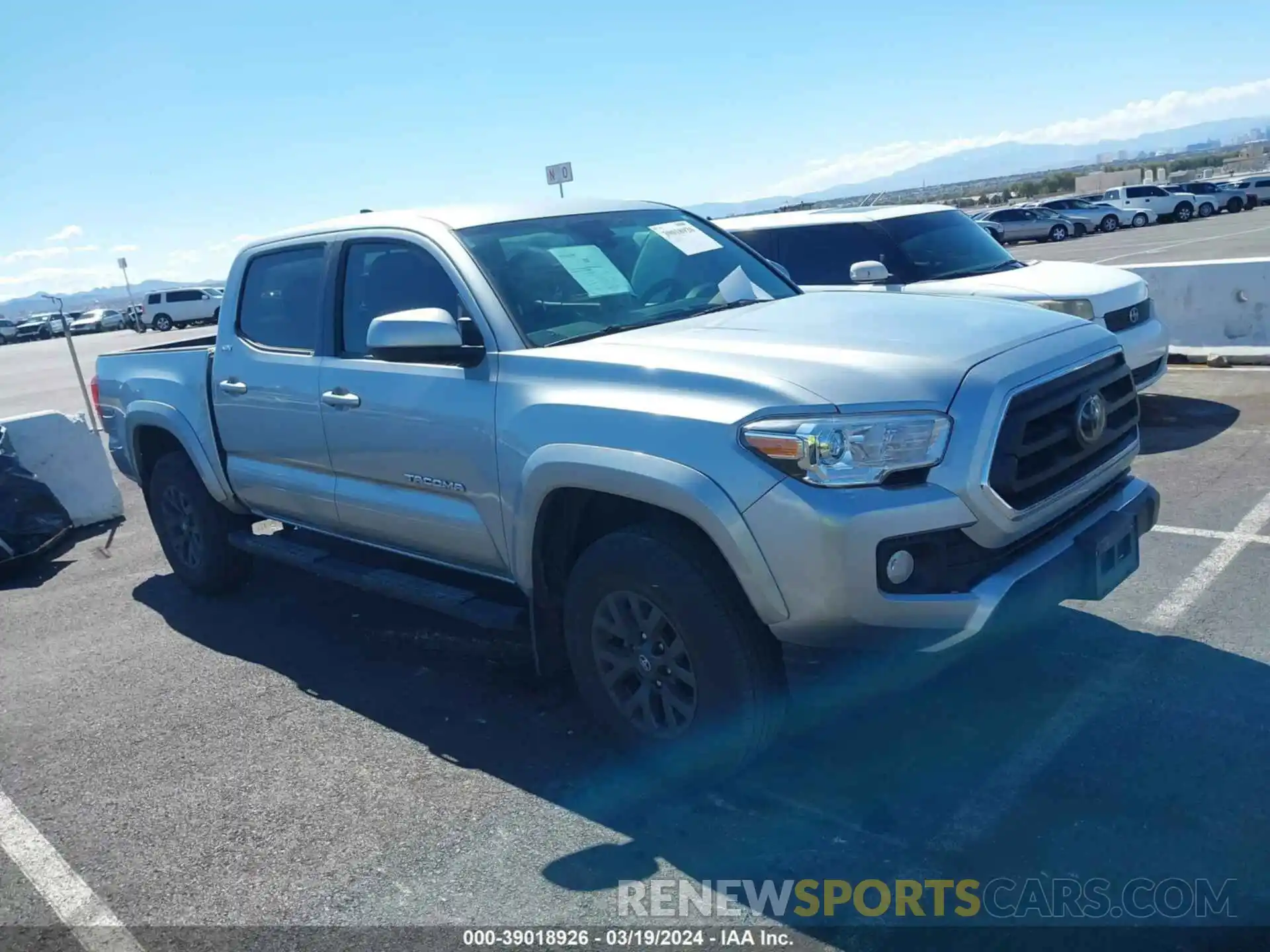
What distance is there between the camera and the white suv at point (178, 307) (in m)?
50.0

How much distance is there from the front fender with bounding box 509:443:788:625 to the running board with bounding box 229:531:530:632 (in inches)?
20.1

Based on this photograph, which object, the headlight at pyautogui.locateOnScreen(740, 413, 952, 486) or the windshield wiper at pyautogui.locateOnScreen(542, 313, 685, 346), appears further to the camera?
the windshield wiper at pyautogui.locateOnScreen(542, 313, 685, 346)

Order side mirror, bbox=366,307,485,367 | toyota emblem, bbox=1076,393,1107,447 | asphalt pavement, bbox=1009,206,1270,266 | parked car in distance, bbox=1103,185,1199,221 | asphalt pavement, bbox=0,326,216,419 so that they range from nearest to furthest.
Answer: toyota emblem, bbox=1076,393,1107,447
side mirror, bbox=366,307,485,367
asphalt pavement, bbox=0,326,216,419
asphalt pavement, bbox=1009,206,1270,266
parked car in distance, bbox=1103,185,1199,221

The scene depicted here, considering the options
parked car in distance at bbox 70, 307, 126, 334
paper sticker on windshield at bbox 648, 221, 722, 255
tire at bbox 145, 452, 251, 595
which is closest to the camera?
paper sticker on windshield at bbox 648, 221, 722, 255

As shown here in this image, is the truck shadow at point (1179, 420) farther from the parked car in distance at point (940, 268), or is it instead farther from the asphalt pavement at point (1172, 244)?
the asphalt pavement at point (1172, 244)

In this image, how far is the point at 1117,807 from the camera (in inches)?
133

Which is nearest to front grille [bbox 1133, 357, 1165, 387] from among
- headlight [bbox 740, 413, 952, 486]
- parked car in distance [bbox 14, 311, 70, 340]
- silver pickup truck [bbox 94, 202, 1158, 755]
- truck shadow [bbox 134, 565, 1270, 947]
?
truck shadow [bbox 134, 565, 1270, 947]

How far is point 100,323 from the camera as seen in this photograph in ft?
194

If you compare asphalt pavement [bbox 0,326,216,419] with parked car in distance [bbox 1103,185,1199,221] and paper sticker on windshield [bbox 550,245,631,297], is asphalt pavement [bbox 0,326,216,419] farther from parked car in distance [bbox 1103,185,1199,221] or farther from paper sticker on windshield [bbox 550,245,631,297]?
parked car in distance [bbox 1103,185,1199,221]

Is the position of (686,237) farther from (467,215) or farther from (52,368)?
(52,368)

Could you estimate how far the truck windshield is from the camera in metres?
4.31

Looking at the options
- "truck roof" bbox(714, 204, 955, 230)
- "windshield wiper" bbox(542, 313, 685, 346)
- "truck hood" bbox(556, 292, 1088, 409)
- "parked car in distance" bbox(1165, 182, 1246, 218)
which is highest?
"truck roof" bbox(714, 204, 955, 230)

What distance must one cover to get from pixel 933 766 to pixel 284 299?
368cm

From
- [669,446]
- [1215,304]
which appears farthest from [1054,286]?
[669,446]
